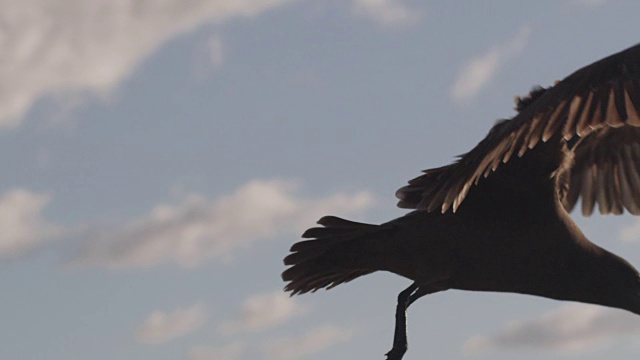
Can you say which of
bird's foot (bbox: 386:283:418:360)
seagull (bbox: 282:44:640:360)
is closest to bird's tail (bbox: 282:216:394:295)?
seagull (bbox: 282:44:640:360)

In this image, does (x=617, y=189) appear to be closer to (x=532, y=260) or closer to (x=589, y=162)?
(x=589, y=162)

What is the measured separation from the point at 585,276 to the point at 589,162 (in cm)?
148

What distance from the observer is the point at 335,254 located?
7.29m

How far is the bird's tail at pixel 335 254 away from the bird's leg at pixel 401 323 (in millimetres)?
194

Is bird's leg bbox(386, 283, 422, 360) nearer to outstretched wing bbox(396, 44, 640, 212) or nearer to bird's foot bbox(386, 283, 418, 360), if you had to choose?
bird's foot bbox(386, 283, 418, 360)

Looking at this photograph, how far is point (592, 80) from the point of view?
6.21 m

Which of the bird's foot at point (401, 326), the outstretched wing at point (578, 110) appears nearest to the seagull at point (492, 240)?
the bird's foot at point (401, 326)

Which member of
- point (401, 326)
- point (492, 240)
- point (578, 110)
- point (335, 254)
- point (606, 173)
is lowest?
point (401, 326)

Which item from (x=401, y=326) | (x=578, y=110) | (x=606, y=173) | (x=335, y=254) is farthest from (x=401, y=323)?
(x=606, y=173)

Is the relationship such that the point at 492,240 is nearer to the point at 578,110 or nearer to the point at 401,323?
the point at 401,323

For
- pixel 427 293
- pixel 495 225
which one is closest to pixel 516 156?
pixel 495 225

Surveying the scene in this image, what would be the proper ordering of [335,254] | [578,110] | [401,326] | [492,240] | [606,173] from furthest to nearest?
[606,173] < [335,254] < [401,326] < [492,240] < [578,110]

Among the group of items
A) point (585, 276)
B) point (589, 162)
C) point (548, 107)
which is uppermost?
point (589, 162)

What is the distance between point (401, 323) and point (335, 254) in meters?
0.54
